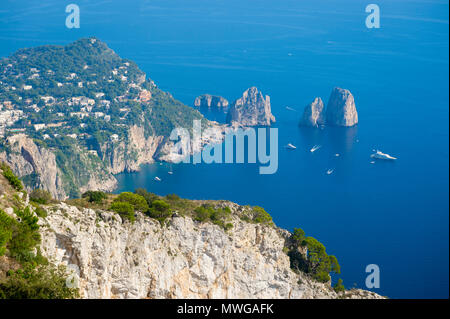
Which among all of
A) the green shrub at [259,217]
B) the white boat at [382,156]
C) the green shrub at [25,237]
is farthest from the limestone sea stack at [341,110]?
the green shrub at [25,237]

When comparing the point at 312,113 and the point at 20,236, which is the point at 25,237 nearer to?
the point at 20,236

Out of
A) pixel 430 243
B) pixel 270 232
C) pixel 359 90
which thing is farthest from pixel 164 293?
pixel 359 90

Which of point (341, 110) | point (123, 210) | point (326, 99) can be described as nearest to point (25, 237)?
point (123, 210)

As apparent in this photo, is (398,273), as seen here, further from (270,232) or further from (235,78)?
(235,78)

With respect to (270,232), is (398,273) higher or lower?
lower

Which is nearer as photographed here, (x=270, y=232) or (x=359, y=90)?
(x=270, y=232)

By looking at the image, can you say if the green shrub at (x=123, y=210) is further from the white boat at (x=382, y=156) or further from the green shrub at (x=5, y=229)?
the white boat at (x=382, y=156)
